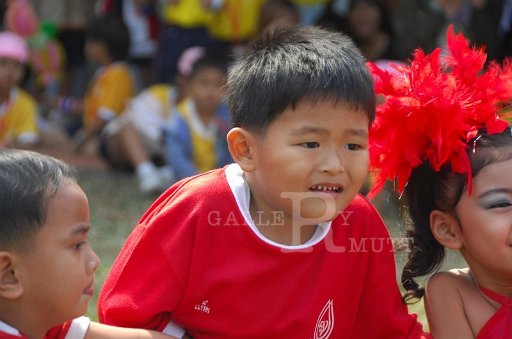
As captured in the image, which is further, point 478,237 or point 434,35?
point 434,35

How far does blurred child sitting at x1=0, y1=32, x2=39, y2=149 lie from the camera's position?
6.07 meters

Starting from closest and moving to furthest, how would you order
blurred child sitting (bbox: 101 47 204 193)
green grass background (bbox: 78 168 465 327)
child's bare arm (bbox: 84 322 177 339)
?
child's bare arm (bbox: 84 322 177 339), green grass background (bbox: 78 168 465 327), blurred child sitting (bbox: 101 47 204 193)

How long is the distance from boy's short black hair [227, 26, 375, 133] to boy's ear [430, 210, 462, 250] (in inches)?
15.0

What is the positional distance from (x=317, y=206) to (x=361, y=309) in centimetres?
42

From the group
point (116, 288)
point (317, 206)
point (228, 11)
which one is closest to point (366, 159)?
point (317, 206)

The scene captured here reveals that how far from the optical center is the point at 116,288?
2.43m

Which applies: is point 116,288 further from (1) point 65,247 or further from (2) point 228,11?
(2) point 228,11

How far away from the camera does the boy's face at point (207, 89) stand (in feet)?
18.4

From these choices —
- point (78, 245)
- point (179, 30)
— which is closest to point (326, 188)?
point (78, 245)

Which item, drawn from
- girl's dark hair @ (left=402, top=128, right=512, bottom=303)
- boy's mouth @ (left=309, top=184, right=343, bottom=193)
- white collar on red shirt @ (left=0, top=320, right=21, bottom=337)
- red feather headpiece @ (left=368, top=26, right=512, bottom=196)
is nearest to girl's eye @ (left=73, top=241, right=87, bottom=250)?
white collar on red shirt @ (left=0, top=320, right=21, bottom=337)

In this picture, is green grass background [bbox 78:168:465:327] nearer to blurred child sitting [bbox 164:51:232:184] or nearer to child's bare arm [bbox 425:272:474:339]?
blurred child sitting [bbox 164:51:232:184]

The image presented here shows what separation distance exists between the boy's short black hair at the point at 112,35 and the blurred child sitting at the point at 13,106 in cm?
80

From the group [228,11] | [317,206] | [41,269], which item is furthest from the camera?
[228,11]

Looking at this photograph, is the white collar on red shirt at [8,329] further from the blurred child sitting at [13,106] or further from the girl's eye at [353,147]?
the blurred child sitting at [13,106]
